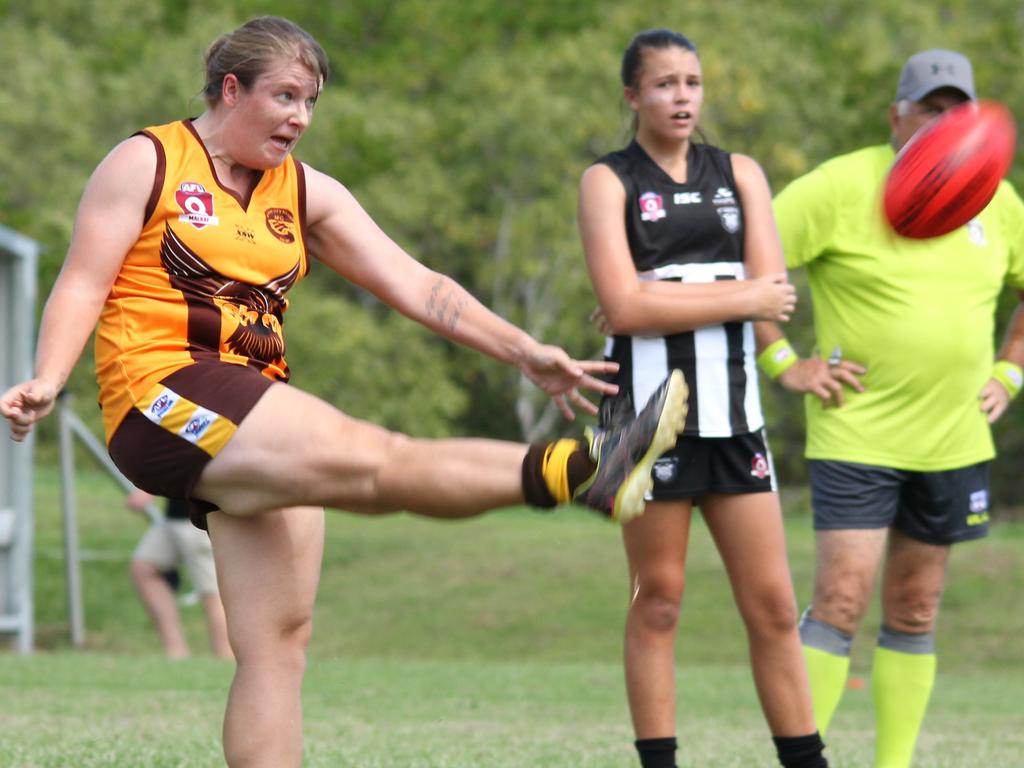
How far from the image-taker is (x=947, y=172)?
594 centimetres

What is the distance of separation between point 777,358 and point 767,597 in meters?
1.28

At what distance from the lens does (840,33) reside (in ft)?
155

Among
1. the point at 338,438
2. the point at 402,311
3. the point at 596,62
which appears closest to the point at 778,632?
the point at 402,311

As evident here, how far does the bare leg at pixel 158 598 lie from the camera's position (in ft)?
43.0

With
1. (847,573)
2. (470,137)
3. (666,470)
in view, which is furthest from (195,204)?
(470,137)

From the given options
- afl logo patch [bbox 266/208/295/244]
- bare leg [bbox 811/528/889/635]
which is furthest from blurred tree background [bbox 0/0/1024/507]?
afl logo patch [bbox 266/208/295/244]

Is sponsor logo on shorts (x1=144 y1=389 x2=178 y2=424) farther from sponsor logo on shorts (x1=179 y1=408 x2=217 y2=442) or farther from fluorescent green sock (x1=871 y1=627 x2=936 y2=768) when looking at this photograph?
fluorescent green sock (x1=871 y1=627 x2=936 y2=768)

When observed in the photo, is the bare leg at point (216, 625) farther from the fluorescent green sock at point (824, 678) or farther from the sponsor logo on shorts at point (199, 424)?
the sponsor logo on shorts at point (199, 424)

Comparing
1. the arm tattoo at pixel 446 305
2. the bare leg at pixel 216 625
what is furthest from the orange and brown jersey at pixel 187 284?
the bare leg at pixel 216 625

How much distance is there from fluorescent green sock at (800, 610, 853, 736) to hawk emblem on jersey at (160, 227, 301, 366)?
2.59 metres

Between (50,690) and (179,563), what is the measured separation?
10.8ft

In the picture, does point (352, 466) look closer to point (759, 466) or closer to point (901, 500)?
point (759, 466)

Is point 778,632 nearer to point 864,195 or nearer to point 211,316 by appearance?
point 864,195

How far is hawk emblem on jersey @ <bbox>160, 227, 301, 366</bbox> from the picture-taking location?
4.36 meters
